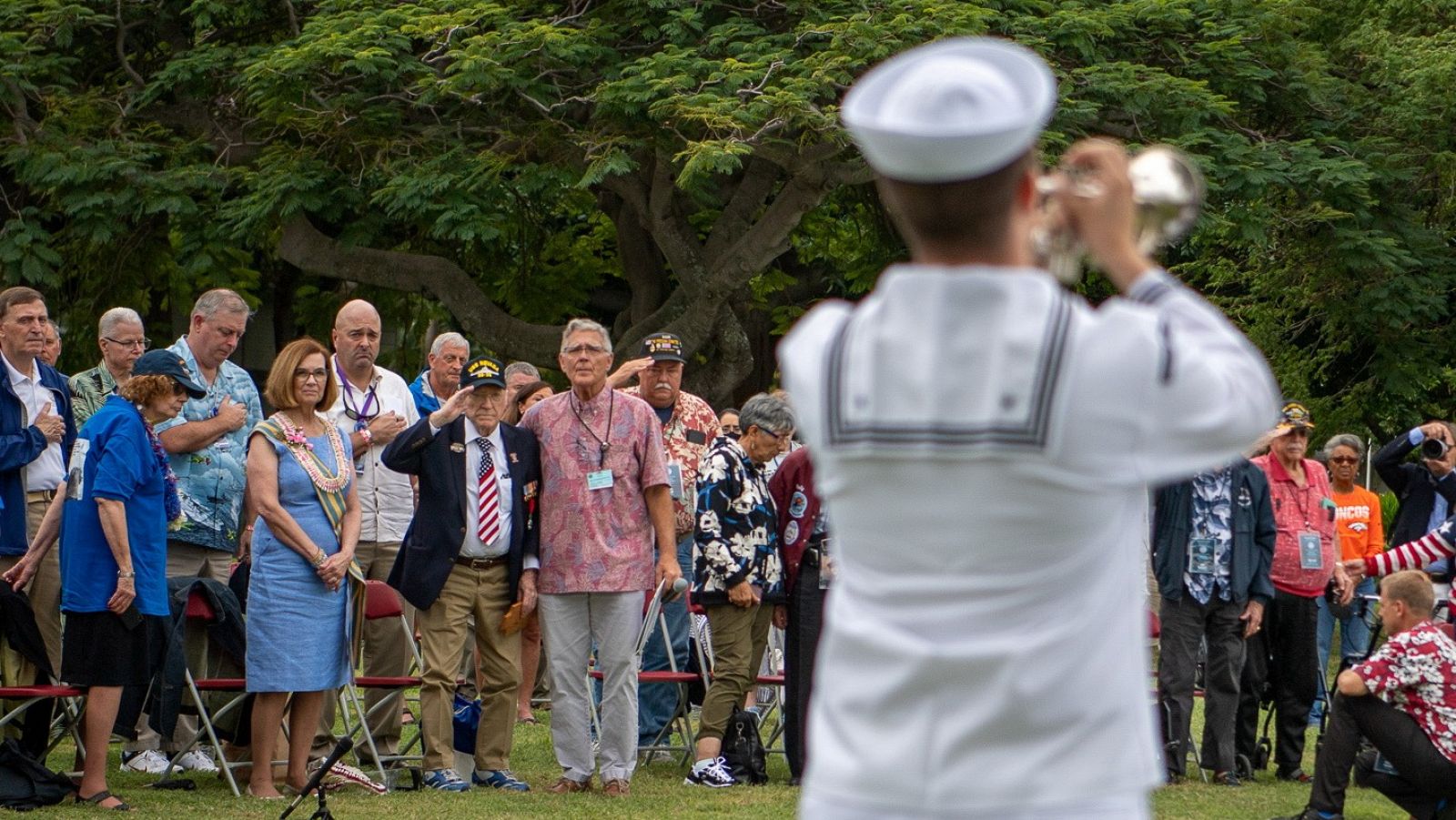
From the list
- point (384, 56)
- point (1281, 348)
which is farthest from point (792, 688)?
point (1281, 348)

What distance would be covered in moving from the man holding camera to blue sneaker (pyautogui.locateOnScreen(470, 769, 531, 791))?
→ 20.5 ft

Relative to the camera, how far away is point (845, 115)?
2709 mm

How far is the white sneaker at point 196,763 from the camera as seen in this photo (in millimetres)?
9852

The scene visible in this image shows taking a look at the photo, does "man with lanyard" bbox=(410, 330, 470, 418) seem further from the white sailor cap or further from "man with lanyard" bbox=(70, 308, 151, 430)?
the white sailor cap

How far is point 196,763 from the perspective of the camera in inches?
389

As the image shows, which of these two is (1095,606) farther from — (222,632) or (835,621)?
(222,632)

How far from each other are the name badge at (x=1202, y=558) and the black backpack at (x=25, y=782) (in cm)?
600

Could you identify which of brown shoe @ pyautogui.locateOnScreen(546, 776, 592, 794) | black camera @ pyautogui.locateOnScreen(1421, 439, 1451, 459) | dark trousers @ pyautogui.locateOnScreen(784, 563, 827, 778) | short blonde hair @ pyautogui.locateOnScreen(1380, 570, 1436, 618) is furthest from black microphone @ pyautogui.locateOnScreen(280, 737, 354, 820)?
black camera @ pyautogui.locateOnScreen(1421, 439, 1451, 459)

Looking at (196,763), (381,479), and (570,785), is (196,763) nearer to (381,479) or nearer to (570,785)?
(381,479)

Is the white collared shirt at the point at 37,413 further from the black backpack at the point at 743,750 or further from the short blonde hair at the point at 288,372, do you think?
the black backpack at the point at 743,750

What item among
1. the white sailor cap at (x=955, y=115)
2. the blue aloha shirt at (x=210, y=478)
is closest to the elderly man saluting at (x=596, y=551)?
the blue aloha shirt at (x=210, y=478)

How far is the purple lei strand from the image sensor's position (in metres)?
8.53

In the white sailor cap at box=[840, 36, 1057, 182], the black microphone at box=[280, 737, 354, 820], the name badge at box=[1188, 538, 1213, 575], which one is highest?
the white sailor cap at box=[840, 36, 1057, 182]

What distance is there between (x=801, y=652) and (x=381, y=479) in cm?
253
